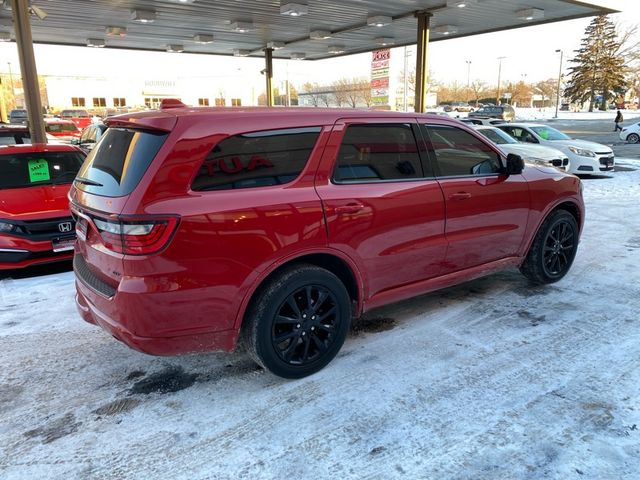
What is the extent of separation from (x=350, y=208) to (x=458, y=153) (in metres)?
1.39

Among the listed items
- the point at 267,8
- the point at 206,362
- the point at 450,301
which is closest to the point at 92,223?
the point at 206,362

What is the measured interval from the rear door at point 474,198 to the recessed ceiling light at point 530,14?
1096cm

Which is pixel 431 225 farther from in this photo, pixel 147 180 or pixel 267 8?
pixel 267 8

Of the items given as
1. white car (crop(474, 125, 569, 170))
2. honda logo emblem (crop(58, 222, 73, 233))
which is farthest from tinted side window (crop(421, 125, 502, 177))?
white car (crop(474, 125, 569, 170))

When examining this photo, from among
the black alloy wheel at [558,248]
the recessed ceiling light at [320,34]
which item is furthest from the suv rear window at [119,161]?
the recessed ceiling light at [320,34]

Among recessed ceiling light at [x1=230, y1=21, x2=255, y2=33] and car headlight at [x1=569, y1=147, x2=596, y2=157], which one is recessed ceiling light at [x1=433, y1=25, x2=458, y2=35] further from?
recessed ceiling light at [x1=230, y1=21, x2=255, y2=33]

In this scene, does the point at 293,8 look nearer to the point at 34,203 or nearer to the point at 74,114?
the point at 34,203

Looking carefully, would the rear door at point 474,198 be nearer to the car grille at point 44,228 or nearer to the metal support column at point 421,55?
the car grille at point 44,228

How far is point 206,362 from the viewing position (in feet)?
12.4

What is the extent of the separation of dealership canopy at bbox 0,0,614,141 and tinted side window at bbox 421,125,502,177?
8.44 meters

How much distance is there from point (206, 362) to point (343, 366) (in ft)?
3.39

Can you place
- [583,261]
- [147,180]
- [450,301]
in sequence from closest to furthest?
[147,180] < [450,301] < [583,261]

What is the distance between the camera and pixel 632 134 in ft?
85.5

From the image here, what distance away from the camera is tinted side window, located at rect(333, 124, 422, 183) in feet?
11.7
